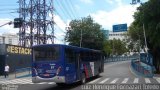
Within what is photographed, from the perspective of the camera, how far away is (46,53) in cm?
2211

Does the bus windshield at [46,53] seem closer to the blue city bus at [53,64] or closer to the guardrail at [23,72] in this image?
the blue city bus at [53,64]

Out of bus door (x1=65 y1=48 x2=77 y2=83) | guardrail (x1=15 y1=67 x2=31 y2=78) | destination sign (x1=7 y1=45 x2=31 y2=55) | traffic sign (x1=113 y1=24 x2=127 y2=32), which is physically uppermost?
traffic sign (x1=113 y1=24 x2=127 y2=32)

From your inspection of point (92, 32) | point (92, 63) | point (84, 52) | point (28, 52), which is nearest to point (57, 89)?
point (84, 52)

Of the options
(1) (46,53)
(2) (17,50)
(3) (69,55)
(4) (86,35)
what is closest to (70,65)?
(3) (69,55)

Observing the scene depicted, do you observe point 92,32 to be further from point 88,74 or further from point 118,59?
point 88,74

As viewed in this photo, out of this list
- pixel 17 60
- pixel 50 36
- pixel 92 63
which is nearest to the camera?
pixel 92 63

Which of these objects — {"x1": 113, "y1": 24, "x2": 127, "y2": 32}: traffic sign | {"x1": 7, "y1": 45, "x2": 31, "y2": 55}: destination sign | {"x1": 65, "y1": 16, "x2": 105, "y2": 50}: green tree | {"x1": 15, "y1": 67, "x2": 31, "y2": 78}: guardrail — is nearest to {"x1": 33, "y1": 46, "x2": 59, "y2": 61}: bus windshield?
{"x1": 15, "y1": 67, "x2": 31, "y2": 78}: guardrail

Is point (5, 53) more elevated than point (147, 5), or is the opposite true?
point (147, 5)

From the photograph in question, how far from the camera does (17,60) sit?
4841 cm

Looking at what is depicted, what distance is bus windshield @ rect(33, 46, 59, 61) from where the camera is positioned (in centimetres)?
2183

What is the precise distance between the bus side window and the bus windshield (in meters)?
0.80

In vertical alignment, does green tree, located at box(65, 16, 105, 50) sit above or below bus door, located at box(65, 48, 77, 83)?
above

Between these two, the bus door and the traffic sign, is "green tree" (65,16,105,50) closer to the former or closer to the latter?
the traffic sign

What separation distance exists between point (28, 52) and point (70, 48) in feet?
99.3
